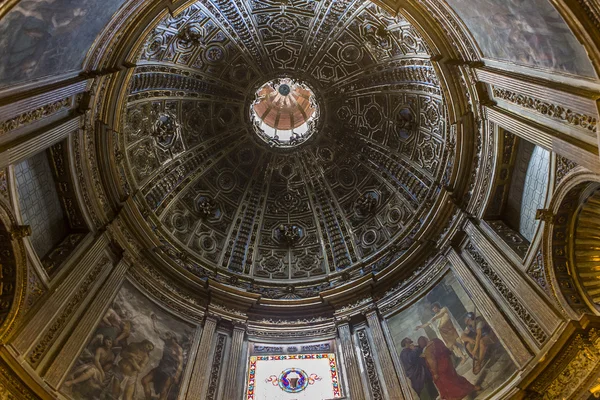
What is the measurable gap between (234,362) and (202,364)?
93cm

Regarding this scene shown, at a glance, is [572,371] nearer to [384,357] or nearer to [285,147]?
[384,357]

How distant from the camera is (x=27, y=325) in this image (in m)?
9.20

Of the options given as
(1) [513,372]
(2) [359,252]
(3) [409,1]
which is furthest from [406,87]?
(1) [513,372]

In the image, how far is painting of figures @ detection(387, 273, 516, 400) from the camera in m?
10.4

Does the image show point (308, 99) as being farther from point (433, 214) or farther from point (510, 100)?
point (510, 100)

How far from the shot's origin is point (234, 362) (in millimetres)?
12852

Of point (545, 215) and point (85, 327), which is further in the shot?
point (85, 327)

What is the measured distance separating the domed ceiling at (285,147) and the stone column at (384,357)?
238 cm

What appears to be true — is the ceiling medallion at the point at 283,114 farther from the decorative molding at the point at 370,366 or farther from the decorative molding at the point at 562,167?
the decorative molding at the point at 562,167

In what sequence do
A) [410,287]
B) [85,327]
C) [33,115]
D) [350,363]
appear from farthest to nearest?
[410,287], [350,363], [85,327], [33,115]

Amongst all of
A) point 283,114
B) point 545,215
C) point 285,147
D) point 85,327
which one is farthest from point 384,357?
point 283,114

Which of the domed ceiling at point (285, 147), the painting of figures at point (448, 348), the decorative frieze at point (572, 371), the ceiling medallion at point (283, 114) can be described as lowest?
the decorative frieze at point (572, 371)

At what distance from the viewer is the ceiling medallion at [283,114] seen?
68.7ft

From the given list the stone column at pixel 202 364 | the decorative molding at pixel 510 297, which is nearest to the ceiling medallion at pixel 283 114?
the stone column at pixel 202 364
